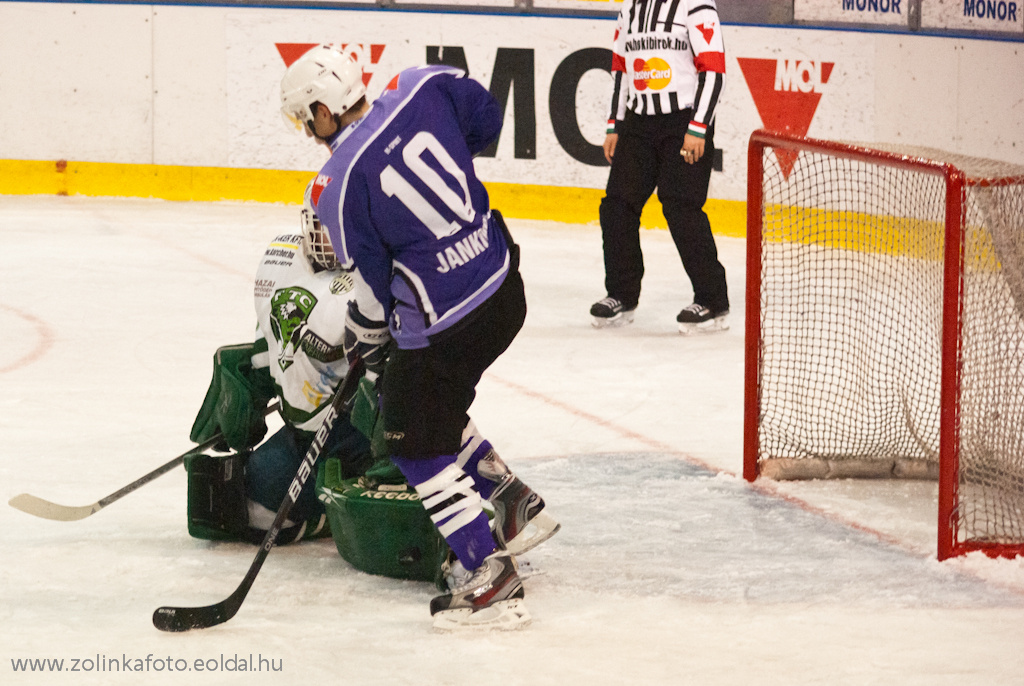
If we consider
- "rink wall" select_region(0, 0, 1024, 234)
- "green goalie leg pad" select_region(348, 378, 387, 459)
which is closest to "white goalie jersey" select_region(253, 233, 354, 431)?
"green goalie leg pad" select_region(348, 378, 387, 459)

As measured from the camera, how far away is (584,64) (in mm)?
7426

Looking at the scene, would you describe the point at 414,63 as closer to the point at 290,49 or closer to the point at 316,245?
the point at 290,49

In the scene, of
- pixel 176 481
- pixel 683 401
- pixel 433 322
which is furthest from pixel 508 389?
pixel 433 322

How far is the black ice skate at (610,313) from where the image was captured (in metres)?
5.43

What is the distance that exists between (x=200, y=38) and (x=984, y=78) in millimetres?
4193

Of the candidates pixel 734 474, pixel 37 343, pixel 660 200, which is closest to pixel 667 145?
pixel 660 200

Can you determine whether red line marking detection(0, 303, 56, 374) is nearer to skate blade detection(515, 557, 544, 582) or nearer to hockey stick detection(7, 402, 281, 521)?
hockey stick detection(7, 402, 281, 521)

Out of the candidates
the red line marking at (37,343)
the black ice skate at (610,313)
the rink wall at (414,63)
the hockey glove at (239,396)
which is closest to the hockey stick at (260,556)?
the hockey glove at (239,396)

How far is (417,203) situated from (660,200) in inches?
119

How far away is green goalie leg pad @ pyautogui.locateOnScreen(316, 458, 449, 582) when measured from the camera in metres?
2.76

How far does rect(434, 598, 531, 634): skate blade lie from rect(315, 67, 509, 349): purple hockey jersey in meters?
0.49

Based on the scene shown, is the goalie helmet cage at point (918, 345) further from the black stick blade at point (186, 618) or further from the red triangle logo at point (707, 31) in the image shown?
the black stick blade at point (186, 618)

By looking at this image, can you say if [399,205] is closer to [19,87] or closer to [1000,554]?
[1000,554]

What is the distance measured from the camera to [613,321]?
5473 mm
